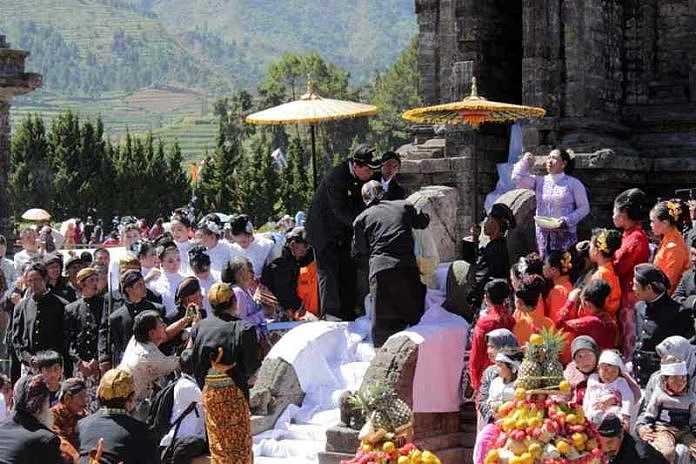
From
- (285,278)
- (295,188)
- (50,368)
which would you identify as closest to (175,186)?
(295,188)

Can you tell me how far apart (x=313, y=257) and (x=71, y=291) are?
2.60 m

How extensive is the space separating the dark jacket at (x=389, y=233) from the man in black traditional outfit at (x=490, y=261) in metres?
0.78

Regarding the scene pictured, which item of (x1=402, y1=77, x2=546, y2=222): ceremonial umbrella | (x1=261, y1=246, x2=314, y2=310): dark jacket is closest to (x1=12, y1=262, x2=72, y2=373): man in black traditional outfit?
(x1=261, y1=246, x2=314, y2=310): dark jacket

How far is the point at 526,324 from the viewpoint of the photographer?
11.4 m

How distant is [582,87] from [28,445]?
36.9ft

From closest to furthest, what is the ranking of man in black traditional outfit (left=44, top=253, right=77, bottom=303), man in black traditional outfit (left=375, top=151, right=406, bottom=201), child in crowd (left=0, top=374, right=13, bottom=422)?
1. child in crowd (left=0, top=374, right=13, bottom=422)
2. man in black traditional outfit (left=375, top=151, right=406, bottom=201)
3. man in black traditional outfit (left=44, top=253, right=77, bottom=303)

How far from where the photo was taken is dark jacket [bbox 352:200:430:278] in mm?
12391

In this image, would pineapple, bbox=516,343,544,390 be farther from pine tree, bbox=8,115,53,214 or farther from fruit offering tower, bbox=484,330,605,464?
pine tree, bbox=8,115,53,214

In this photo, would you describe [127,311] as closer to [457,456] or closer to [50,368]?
[50,368]

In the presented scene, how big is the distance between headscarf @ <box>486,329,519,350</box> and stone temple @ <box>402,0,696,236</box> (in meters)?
6.73

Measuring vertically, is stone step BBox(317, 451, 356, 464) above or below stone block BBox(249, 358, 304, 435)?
below

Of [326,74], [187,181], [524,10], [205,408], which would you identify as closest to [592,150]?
[524,10]

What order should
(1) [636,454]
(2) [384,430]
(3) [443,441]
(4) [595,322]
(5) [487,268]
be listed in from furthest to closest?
(5) [487,268] < (3) [443,441] < (4) [595,322] < (1) [636,454] < (2) [384,430]

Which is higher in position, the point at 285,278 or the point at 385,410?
the point at 385,410
